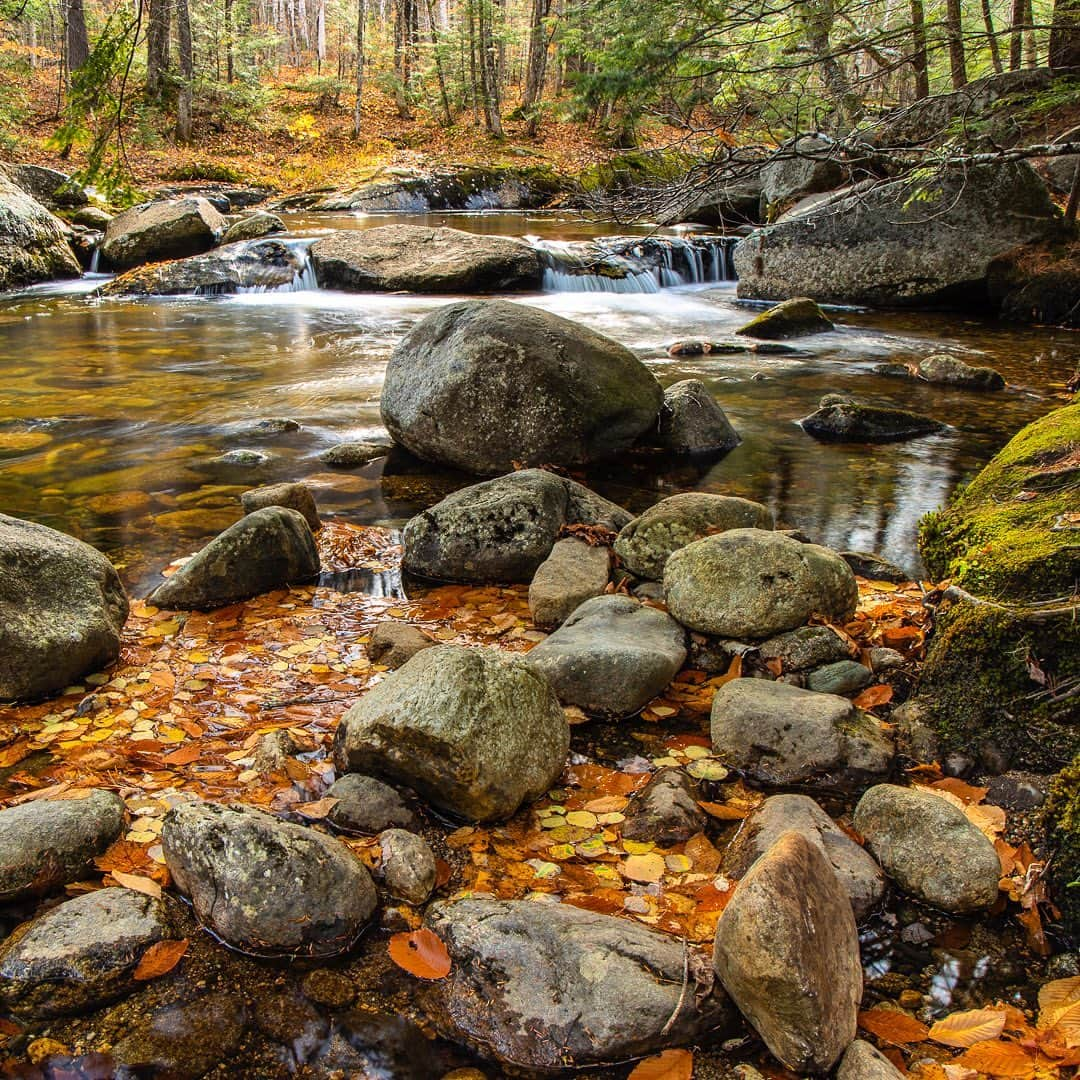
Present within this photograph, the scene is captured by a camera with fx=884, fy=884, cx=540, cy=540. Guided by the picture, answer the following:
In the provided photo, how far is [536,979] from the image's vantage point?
2.31m

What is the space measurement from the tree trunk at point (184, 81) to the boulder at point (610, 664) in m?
31.7

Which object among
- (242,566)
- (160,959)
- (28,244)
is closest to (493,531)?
(242,566)

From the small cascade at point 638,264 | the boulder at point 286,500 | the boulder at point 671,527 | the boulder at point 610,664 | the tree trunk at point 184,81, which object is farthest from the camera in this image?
the tree trunk at point 184,81

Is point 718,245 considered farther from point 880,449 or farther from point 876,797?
point 876,797

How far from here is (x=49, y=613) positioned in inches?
154

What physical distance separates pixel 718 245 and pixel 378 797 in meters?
17.2

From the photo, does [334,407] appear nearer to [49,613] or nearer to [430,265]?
[49,613]

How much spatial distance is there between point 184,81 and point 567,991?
33852 mm

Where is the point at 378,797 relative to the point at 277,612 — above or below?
below

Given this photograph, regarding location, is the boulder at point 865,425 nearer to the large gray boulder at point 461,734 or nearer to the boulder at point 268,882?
the large gray boulder at point 461,734

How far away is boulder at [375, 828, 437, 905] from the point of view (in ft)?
8.83

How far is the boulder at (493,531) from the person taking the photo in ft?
16.9

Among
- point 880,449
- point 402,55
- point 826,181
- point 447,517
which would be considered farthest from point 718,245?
point 402,55

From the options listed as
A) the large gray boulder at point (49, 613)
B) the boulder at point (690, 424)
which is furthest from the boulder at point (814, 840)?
the boulder at point (690, 424)
